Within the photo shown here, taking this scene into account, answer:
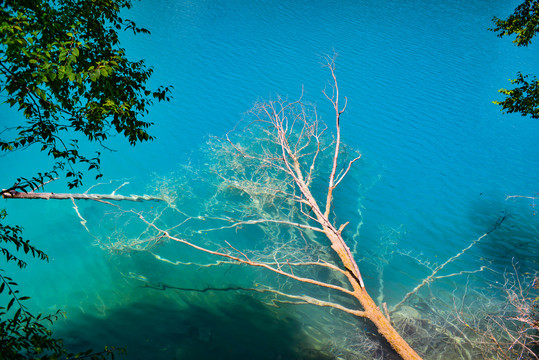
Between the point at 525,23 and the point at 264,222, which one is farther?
the point at 264,222

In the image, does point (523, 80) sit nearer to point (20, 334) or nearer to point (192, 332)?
point (192, 332)

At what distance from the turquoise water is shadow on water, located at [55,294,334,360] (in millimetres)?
32

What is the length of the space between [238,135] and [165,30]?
1561 centimetres

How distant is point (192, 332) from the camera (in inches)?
322

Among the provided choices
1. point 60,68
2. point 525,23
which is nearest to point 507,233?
point 525,23

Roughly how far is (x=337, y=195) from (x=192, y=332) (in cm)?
805

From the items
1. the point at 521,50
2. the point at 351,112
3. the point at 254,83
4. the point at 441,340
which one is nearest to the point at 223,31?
the point at 254,83

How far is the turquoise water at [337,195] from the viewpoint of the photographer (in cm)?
853

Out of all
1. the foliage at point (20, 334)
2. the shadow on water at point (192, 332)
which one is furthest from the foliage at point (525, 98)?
the foliage at point (20, 334)

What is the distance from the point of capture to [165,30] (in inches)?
1017

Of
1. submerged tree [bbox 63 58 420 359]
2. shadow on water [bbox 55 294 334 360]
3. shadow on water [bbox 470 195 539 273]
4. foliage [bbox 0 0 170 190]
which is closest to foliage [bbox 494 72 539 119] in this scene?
submerged tree [bbox 63 58 420 359]

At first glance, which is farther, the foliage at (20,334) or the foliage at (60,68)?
the foliage at (60,68)

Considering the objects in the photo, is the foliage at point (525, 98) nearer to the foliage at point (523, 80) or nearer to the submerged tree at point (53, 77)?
the foliage at point (523, 80)

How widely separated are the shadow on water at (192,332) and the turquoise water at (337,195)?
32 mm
